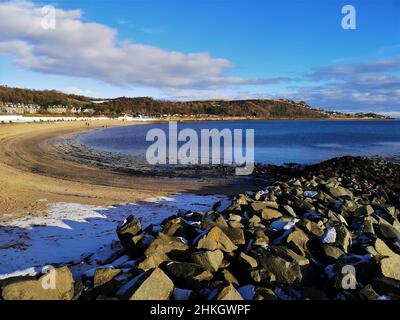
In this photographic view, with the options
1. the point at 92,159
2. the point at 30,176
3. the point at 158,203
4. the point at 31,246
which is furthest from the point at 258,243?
the point at 92,159

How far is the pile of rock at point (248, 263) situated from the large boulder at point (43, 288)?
0.01 meters

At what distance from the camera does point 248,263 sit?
18.0ft

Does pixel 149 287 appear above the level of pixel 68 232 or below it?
above

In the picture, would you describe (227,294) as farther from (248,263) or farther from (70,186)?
(70,186)

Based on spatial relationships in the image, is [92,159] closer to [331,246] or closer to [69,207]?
[69,207]

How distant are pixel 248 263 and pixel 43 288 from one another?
274cm

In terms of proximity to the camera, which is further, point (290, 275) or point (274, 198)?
point (274, 198)

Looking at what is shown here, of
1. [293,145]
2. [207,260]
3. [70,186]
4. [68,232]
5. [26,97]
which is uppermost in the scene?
[26,97]

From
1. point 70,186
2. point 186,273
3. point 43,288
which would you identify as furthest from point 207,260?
point 70,186

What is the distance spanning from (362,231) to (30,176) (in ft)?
49.0

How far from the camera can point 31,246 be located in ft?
26.0

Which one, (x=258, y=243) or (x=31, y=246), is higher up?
(x=258, y=243)

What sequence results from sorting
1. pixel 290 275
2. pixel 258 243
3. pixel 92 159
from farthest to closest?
pixel 92 159, pixel 258 243, pixel 290 275

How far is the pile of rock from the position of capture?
4.80 meters
